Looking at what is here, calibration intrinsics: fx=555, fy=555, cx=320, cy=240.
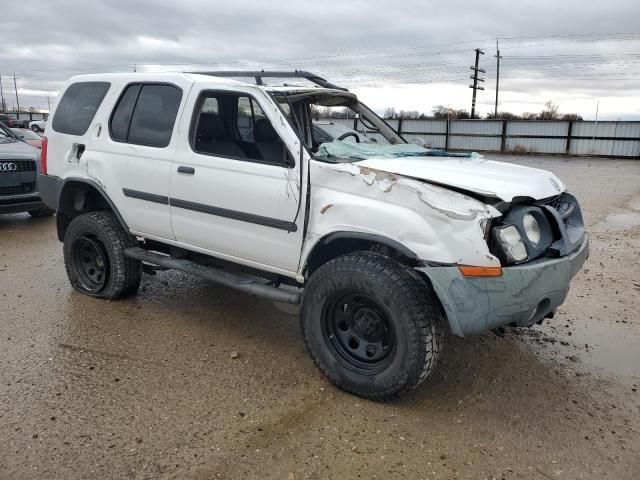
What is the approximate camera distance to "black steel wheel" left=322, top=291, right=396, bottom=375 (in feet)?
11.2

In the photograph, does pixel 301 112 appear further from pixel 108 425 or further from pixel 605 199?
pixel 605 199

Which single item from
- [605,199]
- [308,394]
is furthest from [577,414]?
[605,199]

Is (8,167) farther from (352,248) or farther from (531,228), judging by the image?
(531,228)

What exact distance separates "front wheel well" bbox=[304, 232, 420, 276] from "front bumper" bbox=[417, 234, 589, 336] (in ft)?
0.78

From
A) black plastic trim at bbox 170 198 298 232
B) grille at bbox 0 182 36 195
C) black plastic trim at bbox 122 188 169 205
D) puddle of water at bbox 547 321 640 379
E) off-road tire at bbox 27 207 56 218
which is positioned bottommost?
puddle of water at bbox 547 321 640 379

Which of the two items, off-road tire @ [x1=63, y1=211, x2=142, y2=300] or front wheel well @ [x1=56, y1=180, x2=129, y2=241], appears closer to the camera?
off-road tire @ [x1=63, y1=211, x2=142, y2=300]

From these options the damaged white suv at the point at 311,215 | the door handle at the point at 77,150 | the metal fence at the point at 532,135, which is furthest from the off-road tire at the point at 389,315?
the metal fence at the point at 532,135

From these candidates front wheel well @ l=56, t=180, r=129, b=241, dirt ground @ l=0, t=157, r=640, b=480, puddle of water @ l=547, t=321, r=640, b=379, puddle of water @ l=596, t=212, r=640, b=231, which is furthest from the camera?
puddle of water @ l=596, t=212, r=640, b=231

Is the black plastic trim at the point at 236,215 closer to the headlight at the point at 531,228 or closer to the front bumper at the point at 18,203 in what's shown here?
the headlight at the point at 531,228

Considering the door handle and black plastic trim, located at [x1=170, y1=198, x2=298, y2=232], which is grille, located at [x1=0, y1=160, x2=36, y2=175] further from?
black plastic trim, located at [x1=170, y1=198, x2=298, y2=232]

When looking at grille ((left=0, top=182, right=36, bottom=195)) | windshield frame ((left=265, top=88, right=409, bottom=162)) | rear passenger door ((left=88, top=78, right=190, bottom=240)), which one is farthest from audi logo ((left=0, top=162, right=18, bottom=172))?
windshield frame ((left=265, top=88, right=409, bottom=162))

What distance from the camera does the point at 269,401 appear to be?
11.3 feet

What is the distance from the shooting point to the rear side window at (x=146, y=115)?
14.3 ft

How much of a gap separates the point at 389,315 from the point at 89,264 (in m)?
3.27
